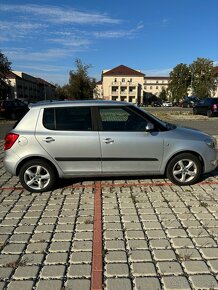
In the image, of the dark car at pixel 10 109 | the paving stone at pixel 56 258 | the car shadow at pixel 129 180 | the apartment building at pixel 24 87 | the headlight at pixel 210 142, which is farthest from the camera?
the apartment building at pixel 24 87

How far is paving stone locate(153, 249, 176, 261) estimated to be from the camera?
3264 mm

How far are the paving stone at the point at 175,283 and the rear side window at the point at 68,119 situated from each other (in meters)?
3.07

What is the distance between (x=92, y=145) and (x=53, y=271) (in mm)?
2596

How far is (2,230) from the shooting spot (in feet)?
13.1

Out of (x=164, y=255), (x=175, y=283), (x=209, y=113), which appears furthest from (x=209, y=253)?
(x=209, y=113)

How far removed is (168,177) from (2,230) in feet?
10.2

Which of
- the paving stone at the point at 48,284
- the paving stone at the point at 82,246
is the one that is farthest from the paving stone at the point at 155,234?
the paving stone at the point at 48,284

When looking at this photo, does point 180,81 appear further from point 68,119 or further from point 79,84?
point 68,119

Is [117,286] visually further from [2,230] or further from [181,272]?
[2,230]

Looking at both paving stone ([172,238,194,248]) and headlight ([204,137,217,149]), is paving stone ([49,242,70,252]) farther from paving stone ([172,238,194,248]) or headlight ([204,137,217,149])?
headlight ([204,137,217,149])

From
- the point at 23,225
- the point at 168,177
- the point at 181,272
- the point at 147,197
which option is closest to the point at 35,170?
the point at 23,225

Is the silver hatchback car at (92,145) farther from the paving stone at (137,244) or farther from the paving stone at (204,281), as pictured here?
the paving stone at (204,281)

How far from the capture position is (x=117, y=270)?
3.06 metres

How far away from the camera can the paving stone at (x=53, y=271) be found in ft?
9.84
